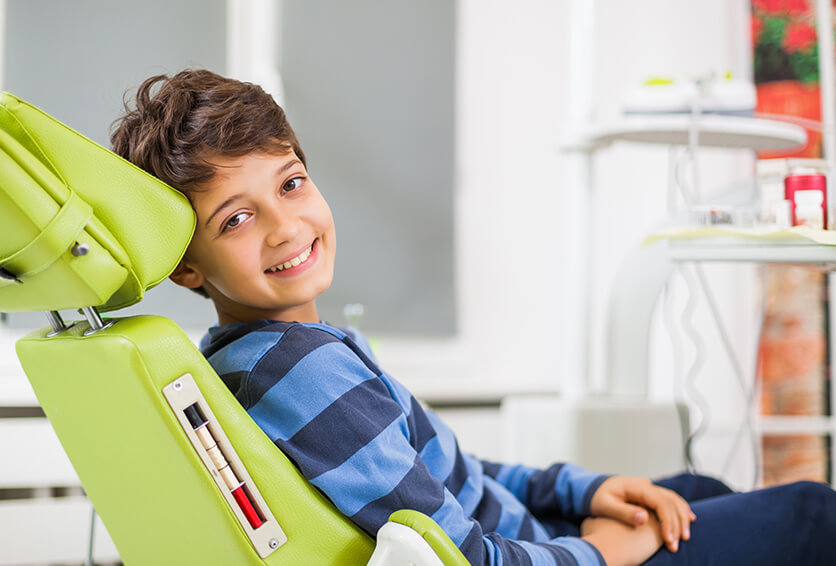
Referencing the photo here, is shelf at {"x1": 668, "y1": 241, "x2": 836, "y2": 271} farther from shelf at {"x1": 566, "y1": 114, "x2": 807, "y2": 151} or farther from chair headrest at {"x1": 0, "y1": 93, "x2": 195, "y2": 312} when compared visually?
chair headrest at {"x1": 0, "y1": 93, "x2": 195, "y2": 312}

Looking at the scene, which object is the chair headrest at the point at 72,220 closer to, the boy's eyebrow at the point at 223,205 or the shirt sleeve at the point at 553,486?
the boy's eyebrow at the point at 223,205

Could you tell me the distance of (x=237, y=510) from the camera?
671 millimetres

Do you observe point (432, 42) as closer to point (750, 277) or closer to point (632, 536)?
point (750, 277)

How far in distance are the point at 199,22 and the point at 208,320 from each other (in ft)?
2.55

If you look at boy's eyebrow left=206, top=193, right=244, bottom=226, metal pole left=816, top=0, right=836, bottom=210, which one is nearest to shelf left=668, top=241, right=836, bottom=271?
boy's eyebrow left=206, top=193, right=244, bottom=226

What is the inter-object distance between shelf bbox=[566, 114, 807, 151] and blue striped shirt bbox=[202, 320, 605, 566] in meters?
0.89

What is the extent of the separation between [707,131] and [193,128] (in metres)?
1.05

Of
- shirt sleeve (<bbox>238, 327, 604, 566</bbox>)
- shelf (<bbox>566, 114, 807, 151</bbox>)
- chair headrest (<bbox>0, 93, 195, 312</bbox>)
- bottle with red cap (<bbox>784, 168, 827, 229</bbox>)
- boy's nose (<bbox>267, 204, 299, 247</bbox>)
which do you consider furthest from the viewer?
shelf (<bbox>566, 114, 807, 151</bbox>)

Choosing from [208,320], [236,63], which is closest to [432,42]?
[236,63]

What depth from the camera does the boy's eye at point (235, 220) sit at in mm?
795

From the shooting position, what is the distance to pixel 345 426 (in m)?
0.70

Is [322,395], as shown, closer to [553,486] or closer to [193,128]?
[193,128]

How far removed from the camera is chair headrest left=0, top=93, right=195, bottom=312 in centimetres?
59

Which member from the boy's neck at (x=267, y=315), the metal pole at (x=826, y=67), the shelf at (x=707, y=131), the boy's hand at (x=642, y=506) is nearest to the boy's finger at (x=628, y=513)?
the boy's hand at (x=642, y=506)
